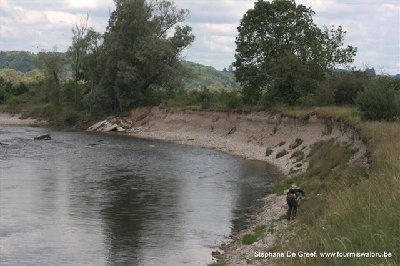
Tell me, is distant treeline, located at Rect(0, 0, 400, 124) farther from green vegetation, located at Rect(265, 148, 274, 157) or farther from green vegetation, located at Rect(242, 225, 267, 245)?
green vegetation, located at Rect(242, 225, 267, 245)

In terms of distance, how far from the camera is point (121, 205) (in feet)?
100

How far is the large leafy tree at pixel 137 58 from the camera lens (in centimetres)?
9081

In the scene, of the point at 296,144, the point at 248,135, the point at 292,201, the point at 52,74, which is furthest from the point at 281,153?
the point at 52,74

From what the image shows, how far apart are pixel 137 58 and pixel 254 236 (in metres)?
70.4

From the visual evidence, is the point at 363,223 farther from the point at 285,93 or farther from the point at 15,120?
the point at 15,120

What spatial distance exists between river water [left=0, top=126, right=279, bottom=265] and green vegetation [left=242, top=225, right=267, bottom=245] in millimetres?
1338

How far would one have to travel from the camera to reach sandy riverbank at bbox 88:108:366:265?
79.8 feet

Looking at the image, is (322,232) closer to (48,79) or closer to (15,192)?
(15,192)

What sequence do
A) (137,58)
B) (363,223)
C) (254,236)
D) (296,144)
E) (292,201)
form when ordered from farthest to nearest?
(137,58) → (296,144) → (292,201) → (254,236) → (363,223)

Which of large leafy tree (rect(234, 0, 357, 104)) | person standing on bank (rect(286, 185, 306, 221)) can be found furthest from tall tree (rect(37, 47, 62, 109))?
person standing on bank (rect(286, 185, 306, 221))

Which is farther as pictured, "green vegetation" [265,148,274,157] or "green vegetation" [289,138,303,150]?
"green vegetation" [265,148,274,157]

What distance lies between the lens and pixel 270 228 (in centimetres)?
2395

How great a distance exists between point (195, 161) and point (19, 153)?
18094 mm

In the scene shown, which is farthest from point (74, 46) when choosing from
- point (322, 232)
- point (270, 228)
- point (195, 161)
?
point (322, 232)
